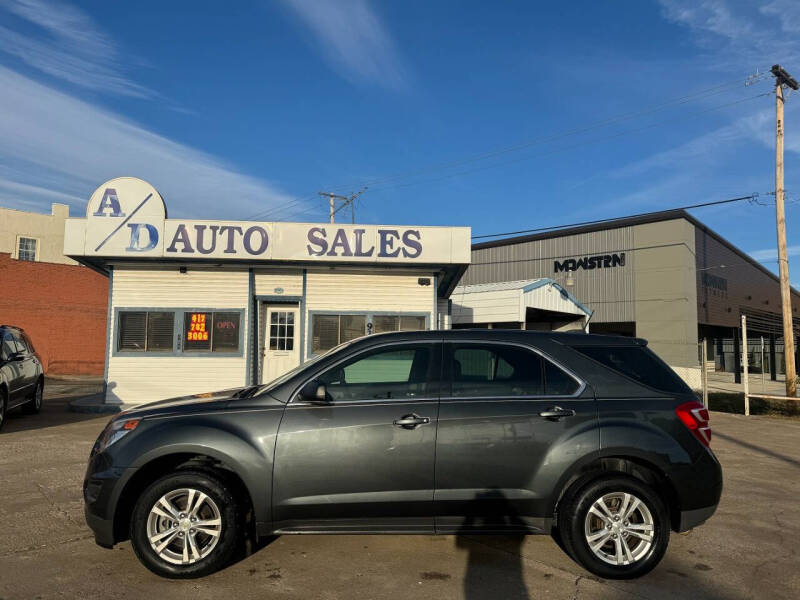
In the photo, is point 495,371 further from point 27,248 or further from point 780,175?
point 27,248

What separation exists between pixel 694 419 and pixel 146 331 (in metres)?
12.0

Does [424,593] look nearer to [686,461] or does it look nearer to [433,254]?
[686,461]

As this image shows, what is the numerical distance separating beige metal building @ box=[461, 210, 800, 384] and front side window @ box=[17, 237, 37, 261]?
28.6m

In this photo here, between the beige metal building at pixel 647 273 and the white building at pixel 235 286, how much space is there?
70.5 ft

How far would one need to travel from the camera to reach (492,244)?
136 feet

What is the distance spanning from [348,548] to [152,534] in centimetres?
153

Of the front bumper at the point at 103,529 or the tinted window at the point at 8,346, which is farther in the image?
the tinted window at the point at 8,346

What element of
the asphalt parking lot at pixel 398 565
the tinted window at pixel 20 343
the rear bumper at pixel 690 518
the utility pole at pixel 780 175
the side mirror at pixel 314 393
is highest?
the utility pole at pixel 780 175

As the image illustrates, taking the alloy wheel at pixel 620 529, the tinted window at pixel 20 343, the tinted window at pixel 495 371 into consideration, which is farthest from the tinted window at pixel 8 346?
the alloy wheel at pixel 620 529

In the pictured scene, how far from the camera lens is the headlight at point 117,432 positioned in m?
4.20

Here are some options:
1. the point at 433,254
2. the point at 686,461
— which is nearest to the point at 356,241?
the point at 433,254

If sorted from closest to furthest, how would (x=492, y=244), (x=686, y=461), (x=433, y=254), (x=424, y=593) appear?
(x=424, y=593) → (x=686, y=461) → (x=433, y=254) → (x=492, y=244)

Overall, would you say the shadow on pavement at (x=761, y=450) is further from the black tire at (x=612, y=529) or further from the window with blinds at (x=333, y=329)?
the window with blinds at (x=333, y=329)

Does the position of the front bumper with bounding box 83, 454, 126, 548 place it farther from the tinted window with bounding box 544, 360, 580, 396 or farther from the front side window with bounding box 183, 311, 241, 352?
the front side window with bounding box 183, 311, 241, 352
